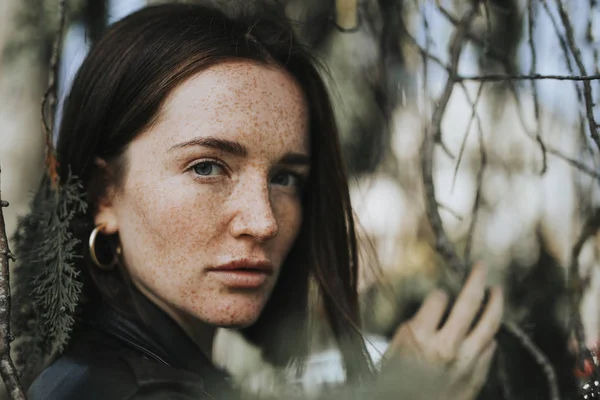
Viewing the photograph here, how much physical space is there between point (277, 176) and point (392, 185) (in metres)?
0.72

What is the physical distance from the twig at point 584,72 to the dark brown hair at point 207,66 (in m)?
0.61

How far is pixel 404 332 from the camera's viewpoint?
167 centimetres

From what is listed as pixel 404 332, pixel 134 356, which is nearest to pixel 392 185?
pixel 404 332

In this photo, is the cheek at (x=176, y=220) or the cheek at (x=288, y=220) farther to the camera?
the cheek at (x=288, y=220)

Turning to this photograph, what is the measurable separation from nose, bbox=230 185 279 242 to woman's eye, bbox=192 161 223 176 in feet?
0.24

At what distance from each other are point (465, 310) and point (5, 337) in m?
1.04

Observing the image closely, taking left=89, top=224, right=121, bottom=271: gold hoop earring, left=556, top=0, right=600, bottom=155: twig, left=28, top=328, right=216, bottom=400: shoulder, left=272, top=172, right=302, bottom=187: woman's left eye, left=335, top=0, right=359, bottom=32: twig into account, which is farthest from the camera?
left=335, top=0, right=359, bottom=32: twig

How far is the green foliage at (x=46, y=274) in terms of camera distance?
152cm

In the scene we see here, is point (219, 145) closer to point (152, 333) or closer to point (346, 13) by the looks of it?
point (152, 333)

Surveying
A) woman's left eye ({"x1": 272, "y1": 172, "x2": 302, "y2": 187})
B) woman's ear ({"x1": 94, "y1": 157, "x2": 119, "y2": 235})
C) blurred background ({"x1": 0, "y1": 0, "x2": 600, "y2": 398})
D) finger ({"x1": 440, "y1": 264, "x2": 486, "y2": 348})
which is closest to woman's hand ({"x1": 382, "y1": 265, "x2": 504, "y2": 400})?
finger ({"x1": 440, "y1": 264, "x2": 486, "y2": 348})

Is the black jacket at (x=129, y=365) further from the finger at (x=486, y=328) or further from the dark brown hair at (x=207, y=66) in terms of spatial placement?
the finger at (x=486, y=328)

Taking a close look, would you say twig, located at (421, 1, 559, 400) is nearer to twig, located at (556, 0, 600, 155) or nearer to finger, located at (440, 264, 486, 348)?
finger, located at (440, 264, 486, 348)

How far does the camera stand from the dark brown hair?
1.52 metres

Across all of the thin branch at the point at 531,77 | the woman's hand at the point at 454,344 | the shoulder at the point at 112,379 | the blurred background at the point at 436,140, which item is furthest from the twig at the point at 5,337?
the thin branch at the point at 531,77
